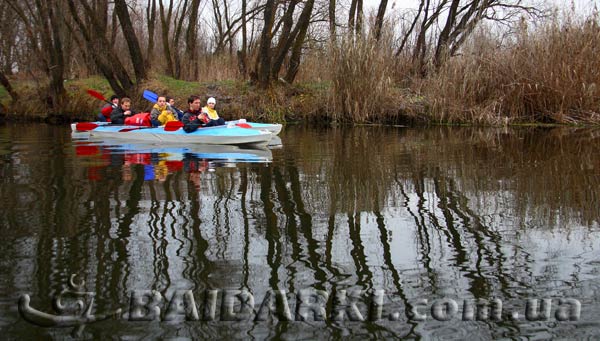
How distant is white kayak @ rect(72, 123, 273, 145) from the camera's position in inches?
426

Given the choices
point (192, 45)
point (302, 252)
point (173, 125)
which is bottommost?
point (302, 252)

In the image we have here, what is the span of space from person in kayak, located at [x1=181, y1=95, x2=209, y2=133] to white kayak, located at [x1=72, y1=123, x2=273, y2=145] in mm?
107

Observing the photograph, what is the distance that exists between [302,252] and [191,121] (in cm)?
818

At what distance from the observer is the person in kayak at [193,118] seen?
37.5 ft

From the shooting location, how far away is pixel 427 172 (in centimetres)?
729

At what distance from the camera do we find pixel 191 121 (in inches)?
456

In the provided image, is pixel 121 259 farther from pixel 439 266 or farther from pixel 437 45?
pixel 437 45

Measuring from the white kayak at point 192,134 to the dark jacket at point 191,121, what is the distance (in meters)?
0.09

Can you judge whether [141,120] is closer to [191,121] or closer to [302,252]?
[191,121]

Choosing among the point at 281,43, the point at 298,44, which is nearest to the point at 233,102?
the point at 281,43

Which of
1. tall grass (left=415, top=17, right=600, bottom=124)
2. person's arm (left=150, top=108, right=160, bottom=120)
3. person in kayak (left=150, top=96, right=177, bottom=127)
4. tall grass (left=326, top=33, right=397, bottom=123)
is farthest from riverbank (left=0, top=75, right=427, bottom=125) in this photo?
person's arm (left=150, top=108, right=160, bottom=120)

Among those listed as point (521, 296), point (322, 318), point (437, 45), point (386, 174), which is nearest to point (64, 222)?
point (322, 318)

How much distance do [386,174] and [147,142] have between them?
256 inches

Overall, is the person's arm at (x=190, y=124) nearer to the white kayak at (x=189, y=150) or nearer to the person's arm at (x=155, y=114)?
the white kayak at (x=189, y=150)
